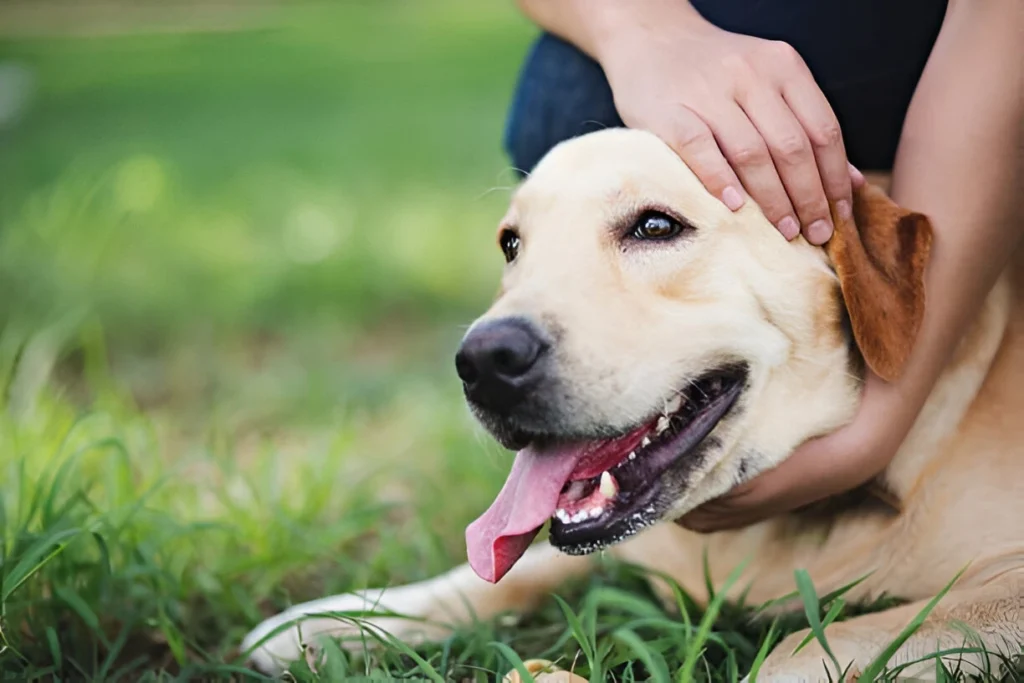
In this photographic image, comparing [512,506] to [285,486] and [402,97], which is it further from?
[402,97]

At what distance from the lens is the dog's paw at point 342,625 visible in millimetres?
2314

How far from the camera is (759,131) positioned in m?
2.12

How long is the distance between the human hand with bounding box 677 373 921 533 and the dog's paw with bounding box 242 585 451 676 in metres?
0.74

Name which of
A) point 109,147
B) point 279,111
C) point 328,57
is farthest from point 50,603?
point 328,57

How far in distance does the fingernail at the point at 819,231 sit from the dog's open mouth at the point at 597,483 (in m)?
0.30

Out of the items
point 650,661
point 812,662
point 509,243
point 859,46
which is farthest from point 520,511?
point 859,46

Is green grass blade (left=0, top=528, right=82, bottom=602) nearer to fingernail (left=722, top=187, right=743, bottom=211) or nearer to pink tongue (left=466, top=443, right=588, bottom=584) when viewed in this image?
pink tongue (left=466, top=443, right=588, bottom=584)

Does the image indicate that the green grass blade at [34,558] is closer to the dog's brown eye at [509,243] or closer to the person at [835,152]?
the dog's brown eye at [509,243]

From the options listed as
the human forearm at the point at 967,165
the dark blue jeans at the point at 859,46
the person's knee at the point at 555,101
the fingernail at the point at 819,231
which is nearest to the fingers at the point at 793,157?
the fingernail at the point at 819,231

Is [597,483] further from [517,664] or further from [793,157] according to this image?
[793,157]

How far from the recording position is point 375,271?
569 cm

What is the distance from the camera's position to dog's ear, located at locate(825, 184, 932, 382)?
213 cm

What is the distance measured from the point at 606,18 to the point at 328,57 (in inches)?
460

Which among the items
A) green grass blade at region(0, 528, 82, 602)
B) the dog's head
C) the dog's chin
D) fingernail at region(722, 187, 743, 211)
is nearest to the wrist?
the dog's head
